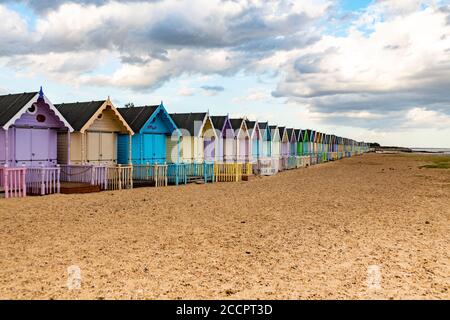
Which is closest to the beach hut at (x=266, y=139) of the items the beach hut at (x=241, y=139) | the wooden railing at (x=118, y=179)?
the beach hut at (x=241, y=139)

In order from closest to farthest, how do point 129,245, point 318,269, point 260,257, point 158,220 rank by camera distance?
point 318,269 < point 260,257 < point 129,245 < point 158,220

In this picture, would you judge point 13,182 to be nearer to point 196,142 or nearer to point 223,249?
point 223,249

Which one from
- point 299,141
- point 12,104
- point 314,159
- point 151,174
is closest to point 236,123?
point 151,174

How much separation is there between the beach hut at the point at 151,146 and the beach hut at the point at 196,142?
1.14m

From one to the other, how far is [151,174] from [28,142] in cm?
698

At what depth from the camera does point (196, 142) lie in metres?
29.6

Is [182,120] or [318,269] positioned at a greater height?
[182,120]

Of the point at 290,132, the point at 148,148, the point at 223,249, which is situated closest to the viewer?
the point at 223,249

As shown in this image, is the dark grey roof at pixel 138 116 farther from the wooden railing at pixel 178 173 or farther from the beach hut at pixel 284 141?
the beach hut at pixel 284 141
